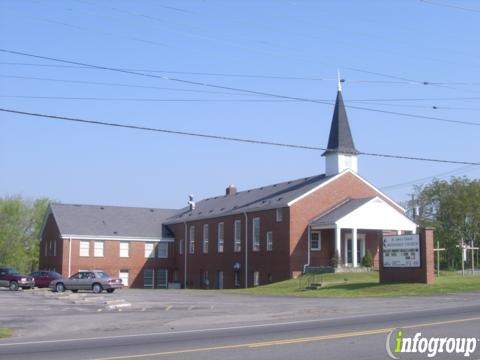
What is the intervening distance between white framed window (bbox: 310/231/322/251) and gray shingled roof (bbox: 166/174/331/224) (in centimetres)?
331

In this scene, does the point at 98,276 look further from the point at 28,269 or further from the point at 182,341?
the point at 28,269

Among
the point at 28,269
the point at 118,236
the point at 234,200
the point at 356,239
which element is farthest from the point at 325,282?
the point at 28,269

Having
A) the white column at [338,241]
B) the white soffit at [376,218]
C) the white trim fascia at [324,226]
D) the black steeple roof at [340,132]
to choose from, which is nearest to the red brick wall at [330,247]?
the white trim fascia at [324,226]

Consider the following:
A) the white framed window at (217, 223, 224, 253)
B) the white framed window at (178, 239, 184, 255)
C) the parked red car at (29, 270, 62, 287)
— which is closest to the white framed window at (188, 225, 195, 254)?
the white framed window at (178, 239, 184, 255)

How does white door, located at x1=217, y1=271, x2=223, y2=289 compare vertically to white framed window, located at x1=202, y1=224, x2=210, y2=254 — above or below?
below

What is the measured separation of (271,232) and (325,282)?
11.2 metres

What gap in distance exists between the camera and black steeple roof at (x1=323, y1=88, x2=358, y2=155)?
5638 cm

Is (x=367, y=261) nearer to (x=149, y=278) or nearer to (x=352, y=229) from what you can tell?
(x=352, y=229)

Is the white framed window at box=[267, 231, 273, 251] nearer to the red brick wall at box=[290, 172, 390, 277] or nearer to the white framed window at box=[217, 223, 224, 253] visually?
the red brick wall at box=[290, 172, 390, 277]

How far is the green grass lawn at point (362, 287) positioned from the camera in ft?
113

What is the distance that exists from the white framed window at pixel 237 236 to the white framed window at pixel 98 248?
1503cm

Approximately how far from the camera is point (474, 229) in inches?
2980

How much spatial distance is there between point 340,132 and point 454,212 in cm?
2593

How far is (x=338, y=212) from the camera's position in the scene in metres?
52.3
